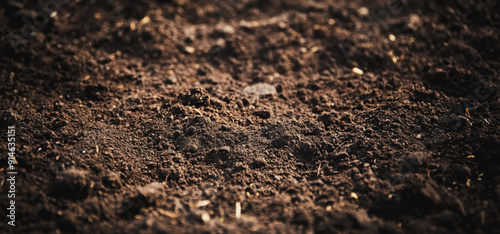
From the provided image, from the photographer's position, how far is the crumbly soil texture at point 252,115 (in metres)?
2.04

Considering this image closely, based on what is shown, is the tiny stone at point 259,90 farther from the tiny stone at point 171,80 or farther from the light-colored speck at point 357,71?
the light-colored speck at point 357,71

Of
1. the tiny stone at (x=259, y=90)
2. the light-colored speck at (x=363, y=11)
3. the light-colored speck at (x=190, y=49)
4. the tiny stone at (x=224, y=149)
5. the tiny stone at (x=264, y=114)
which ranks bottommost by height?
the tiny stone at (x=224, y=149)

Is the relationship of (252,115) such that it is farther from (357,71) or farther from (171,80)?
(357,71)

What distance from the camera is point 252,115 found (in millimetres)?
2736

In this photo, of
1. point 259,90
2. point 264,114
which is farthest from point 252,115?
point 259,90

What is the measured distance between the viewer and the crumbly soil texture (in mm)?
2041

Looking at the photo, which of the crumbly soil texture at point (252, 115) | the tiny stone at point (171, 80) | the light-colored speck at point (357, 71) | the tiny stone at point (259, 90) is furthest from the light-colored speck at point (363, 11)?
the tiny stone at point (171, 80)

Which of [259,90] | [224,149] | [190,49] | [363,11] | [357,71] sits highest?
[363,11]

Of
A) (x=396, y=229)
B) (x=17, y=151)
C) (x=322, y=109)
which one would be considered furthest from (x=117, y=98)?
(x=396, y=229)

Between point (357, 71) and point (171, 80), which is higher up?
point (357, 71)

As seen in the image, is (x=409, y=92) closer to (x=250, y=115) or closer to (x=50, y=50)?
(x=250, y=115)

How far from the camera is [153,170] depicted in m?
2.34

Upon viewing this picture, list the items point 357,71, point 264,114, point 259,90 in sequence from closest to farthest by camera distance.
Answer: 1. point 264,114
2. point 259,90
3. point 357,71

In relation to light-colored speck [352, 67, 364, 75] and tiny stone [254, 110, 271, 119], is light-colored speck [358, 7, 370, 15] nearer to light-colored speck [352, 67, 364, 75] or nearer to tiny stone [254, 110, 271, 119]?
light-colored speck [352, 67, 364, 75]
